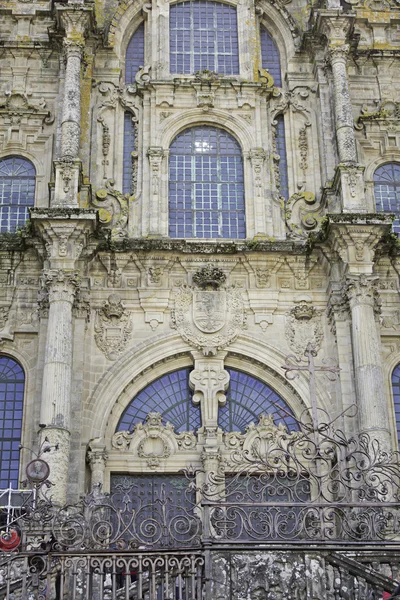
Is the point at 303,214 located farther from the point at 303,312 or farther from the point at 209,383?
the point at 209,383

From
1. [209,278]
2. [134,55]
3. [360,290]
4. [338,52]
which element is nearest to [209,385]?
[209,278]

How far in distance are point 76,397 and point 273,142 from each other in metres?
7.97

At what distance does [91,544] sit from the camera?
45.8 ft

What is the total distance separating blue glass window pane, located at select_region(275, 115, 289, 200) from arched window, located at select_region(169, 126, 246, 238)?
0.94m

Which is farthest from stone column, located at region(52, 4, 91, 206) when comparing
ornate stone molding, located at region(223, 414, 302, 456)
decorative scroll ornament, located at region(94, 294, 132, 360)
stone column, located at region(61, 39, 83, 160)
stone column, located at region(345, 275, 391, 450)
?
stone column, located at region(345, 275, 391, 450)

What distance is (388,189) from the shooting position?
907 inches

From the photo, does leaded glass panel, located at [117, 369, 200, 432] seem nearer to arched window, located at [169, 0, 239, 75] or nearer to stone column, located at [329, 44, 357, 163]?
stone column, located at [329, 44, 357, 163]

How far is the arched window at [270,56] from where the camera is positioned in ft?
79.8

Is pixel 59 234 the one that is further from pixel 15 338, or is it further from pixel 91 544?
pixel 91 544

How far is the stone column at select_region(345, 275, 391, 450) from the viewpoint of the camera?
732 inches

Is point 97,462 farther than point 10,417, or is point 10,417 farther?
point 10,417

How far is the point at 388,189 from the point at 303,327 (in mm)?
4331

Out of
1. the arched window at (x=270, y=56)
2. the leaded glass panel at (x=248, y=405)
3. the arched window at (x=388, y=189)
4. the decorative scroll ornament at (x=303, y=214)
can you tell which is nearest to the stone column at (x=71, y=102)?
the arched window at (x=270, y=56)

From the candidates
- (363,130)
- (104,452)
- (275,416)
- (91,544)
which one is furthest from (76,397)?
(363,130)
